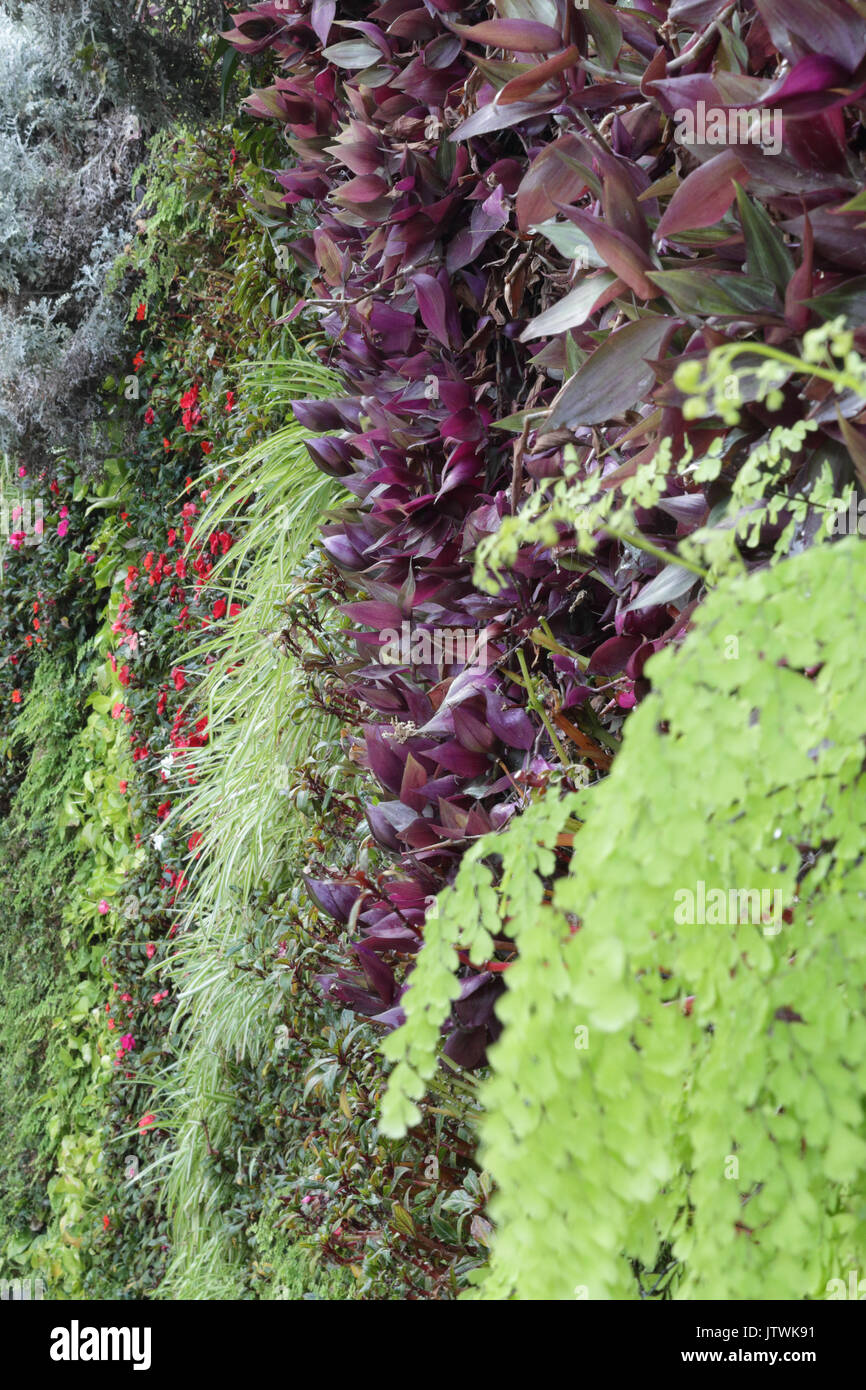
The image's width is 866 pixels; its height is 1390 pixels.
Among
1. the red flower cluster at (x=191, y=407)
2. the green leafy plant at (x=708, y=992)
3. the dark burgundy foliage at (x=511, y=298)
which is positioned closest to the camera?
the green leafy plant at (x=708, y=992)

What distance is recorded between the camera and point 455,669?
4.79 feet

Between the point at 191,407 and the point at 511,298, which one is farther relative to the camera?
the point at 191,407

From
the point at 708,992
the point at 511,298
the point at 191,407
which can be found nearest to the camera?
the point at 708,992

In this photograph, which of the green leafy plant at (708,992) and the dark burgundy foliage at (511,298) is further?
the dark burgundy foliage at (511,298)

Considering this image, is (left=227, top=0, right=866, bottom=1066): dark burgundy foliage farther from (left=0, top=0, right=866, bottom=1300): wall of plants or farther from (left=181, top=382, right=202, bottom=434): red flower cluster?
(left=181, top=382, right=202, bottom=434): red flower cluster

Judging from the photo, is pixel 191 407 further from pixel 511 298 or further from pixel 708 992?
pixel 708 992

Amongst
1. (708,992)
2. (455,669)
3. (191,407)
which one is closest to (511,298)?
(455,669)

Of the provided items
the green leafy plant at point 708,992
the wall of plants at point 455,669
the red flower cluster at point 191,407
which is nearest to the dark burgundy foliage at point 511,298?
the wall of plants at point 455,669

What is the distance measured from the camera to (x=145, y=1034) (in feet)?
10.1

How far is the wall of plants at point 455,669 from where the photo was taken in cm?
53

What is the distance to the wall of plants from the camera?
53 cm

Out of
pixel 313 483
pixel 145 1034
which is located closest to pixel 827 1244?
pixel 313 483

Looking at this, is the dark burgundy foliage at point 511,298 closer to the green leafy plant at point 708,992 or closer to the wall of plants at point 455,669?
the wall of plants at point 455,669

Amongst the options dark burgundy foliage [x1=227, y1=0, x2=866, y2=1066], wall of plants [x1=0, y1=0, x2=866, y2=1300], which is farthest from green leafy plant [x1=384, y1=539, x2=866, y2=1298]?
dark burgundy foliage [x1=227, y1=0, x2=866, y2=1066]
